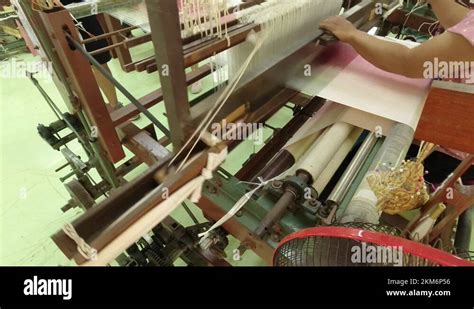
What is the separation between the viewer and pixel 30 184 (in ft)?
6.16

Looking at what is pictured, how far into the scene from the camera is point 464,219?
1.50 meters

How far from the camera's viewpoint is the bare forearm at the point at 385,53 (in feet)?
2.99

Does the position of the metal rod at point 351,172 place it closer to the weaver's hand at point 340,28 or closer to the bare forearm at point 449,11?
the weaver's hand at point 340,28

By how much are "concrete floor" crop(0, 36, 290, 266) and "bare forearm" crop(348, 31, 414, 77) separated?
122cm

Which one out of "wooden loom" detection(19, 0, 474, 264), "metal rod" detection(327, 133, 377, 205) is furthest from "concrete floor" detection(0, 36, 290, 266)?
"metal rod" detection(327, 133, 377, 205)

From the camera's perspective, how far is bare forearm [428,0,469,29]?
125 centimetres

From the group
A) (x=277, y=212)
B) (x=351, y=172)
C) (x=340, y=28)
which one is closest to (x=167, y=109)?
(x=277, y=212)

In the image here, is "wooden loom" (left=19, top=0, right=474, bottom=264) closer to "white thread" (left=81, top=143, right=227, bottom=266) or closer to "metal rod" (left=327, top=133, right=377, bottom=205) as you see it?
"white thread" (left=81, top=143, right=227, bottom=266)

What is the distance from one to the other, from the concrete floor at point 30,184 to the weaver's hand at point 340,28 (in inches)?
49.0

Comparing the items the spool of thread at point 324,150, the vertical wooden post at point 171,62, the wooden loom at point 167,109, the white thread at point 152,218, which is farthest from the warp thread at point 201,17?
the spool of thread at point 324,150
